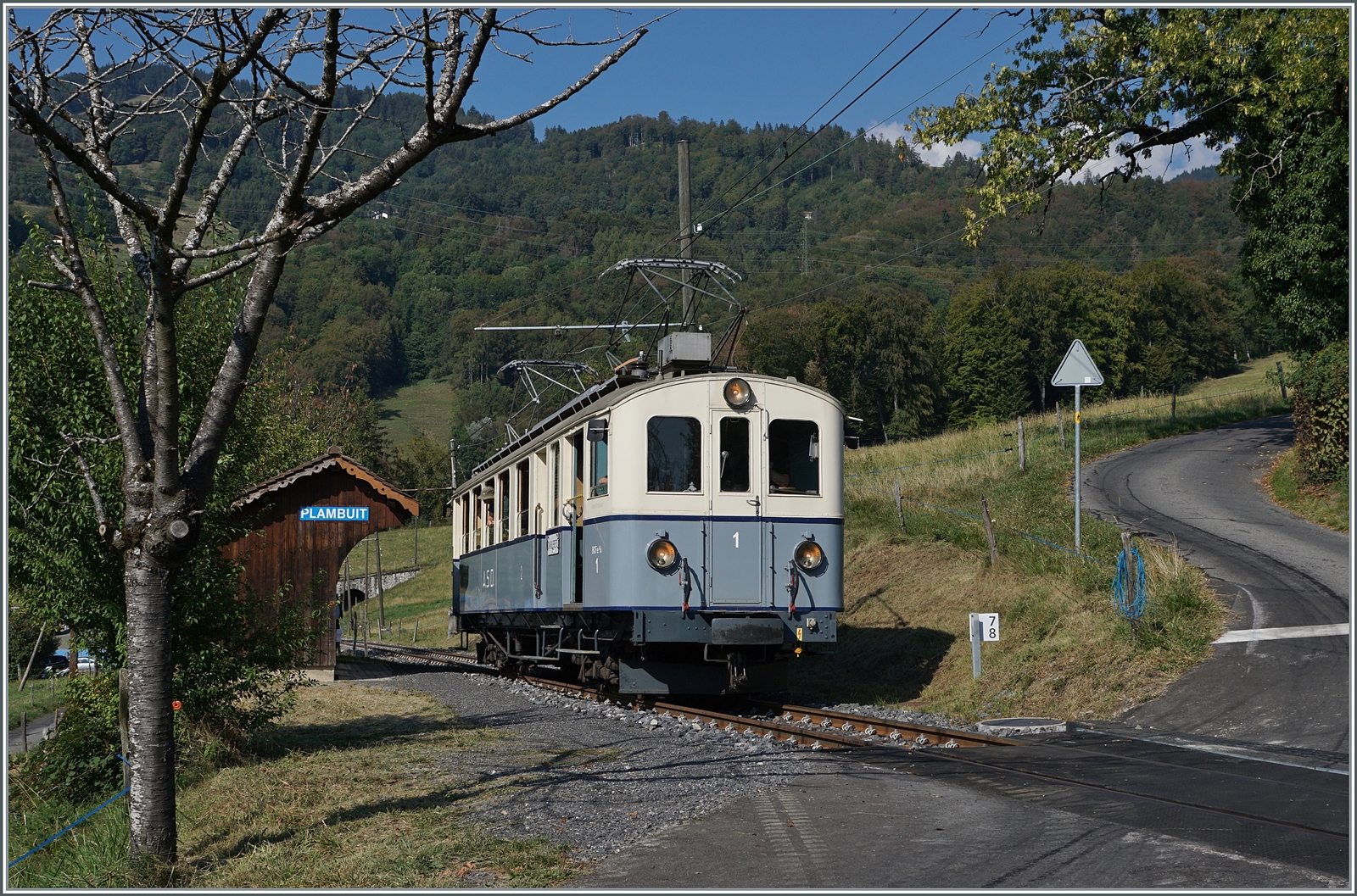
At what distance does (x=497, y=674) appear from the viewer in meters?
21.0

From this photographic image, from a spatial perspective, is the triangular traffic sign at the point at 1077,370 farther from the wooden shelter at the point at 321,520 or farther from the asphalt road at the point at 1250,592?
the wooden shelter at the point at 321,520

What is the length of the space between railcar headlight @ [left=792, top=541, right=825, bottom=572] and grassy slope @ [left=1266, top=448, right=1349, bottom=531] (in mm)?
9139

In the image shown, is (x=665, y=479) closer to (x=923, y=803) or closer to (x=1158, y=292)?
(x=923, y=803)

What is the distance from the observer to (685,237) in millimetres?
20094

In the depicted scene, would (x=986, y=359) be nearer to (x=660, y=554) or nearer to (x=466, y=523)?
(x=466, y=523)

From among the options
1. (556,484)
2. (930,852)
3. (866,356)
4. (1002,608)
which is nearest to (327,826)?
→ (930,852)

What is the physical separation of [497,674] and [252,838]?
13776 mm

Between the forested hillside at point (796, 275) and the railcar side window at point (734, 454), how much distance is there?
4.72 meters

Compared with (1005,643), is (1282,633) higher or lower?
higher

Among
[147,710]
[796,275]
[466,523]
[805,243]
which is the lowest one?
[147,710]

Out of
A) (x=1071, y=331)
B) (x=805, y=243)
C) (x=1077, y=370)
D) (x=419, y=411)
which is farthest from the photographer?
(x=805, y=243)

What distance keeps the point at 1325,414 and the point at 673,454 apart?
11996mm

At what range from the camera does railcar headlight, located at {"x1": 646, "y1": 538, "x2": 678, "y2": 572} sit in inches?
467

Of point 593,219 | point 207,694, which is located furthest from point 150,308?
point 593,219
